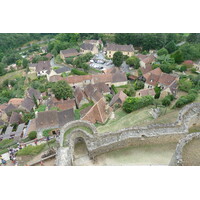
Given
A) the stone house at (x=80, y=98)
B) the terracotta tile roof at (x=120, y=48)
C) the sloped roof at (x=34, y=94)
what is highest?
the terracotta tile roof at (x=120, y=48)

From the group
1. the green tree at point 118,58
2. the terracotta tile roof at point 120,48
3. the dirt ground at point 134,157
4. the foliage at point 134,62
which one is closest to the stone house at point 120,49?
the terracotta tile roof at point 120,48

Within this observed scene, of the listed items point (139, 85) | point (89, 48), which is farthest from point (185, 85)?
point (89, 48)

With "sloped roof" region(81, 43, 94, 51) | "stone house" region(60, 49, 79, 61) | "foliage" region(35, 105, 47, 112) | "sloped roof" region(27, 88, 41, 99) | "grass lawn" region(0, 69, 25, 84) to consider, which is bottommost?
"grass lawn" region(0, 69, 25, 84)

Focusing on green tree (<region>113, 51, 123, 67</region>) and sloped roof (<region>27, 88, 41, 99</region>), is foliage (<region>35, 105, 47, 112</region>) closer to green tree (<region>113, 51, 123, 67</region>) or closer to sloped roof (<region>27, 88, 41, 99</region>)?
sloped roof (<region>27, 88, 41, 99</region>)

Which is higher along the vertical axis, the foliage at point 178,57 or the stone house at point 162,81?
the foliage at point 178,57

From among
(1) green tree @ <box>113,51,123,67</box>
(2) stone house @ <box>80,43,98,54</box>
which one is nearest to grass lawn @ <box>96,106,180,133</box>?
(1) green tree @ <box>113,51,123,67</box>

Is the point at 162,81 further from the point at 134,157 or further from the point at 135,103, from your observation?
the point at 134,157

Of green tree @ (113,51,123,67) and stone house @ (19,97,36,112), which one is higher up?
green tree @ (113,51,123,67)

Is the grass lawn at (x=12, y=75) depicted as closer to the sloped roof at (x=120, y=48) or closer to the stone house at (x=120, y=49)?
the stone house at (x=120, y=49)

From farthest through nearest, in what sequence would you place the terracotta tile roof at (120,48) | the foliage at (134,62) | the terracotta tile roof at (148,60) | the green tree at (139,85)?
the terracotta tile roof at (120,48), the foliage at (134,62), the terracotta tile roof at (148,60), the green tree at (139,85)
